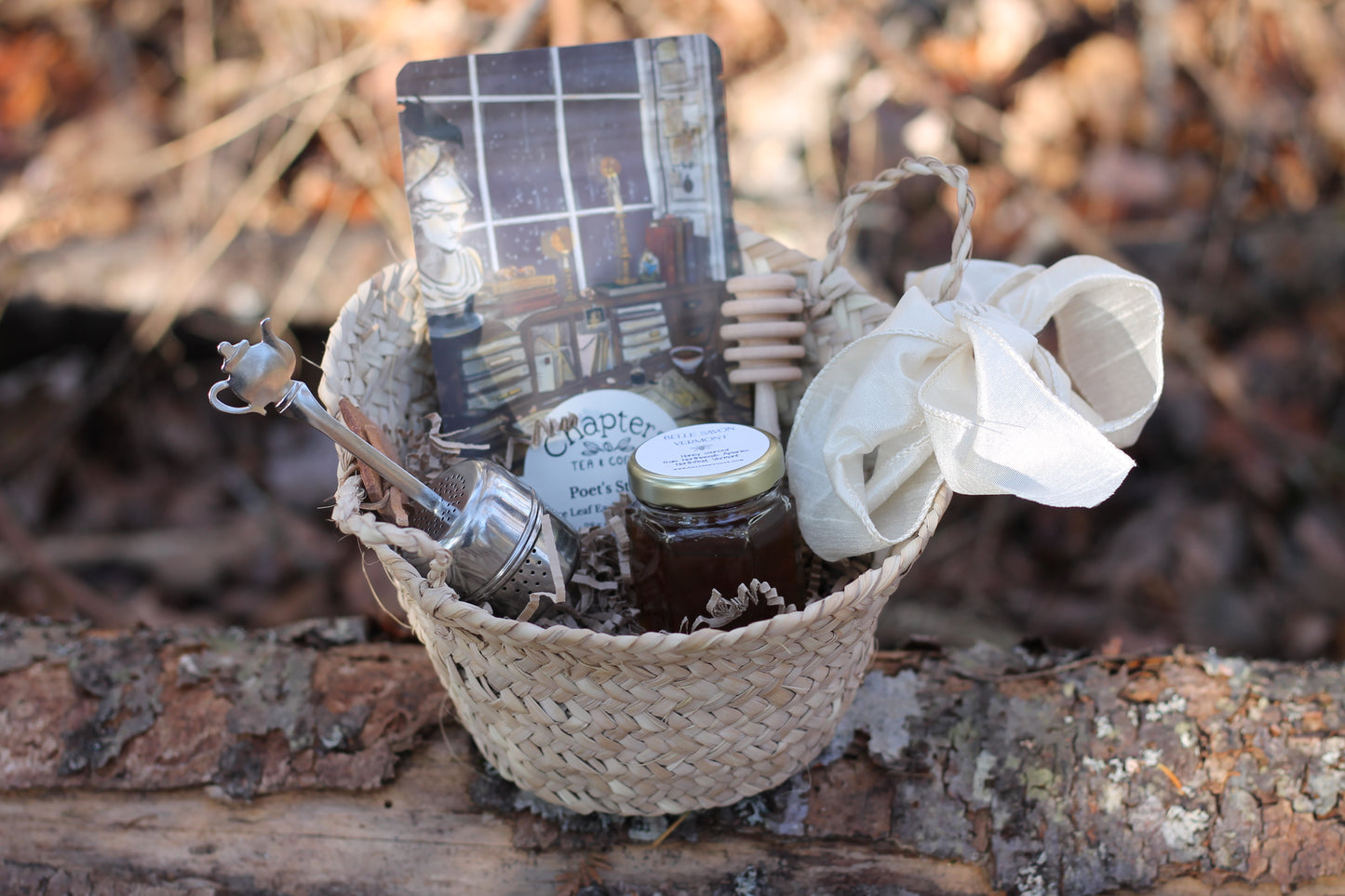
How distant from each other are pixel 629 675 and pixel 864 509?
284mm

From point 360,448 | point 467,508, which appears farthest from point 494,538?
point 360,448

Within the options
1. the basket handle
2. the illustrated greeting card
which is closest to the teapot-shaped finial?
the illustrated greeting card

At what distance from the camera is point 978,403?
0.85 metres

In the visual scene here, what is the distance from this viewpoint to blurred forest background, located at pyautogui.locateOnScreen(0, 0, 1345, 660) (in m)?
2.28

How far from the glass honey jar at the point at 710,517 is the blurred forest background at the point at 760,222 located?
1.38 m

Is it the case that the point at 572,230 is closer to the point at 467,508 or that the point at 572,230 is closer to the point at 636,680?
the point at 467,508

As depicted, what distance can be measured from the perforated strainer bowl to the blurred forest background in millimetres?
1461

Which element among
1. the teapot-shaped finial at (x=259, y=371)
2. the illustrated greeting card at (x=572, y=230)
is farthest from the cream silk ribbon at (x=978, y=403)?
the teapot-shaped finial at (x=259, y=371)

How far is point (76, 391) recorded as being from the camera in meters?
2.51

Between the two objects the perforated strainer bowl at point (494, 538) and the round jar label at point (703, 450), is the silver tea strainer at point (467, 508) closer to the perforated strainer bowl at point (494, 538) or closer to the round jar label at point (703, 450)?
Answer: the perforated strainer bowl at point (494, 538)

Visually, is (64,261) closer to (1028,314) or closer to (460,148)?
(460,148)

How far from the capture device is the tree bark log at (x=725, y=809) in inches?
38.6

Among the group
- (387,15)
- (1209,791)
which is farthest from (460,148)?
(387,15)

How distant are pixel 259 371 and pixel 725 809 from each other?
0.67 meters
